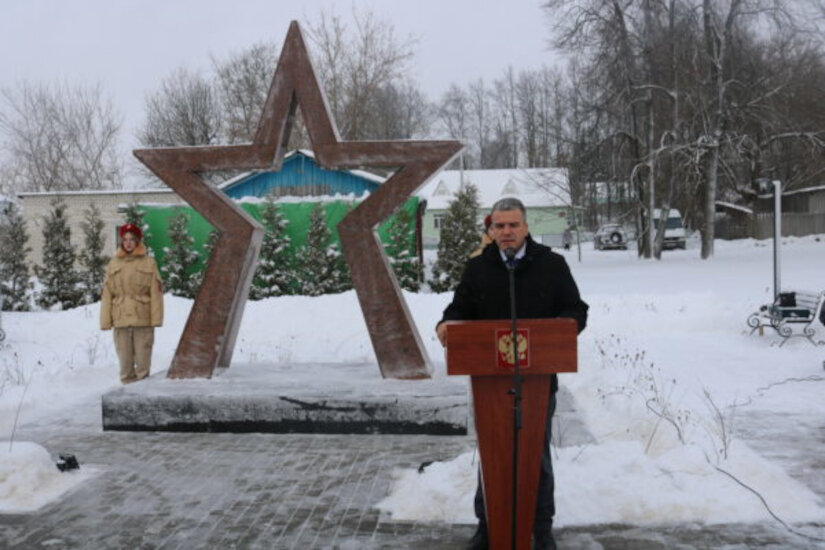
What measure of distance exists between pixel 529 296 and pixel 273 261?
15319 millimetres

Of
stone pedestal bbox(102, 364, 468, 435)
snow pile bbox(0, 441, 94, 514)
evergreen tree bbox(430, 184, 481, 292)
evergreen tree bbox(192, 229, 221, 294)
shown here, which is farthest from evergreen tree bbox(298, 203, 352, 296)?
snow pile bbox(0, 441, 94, 514)

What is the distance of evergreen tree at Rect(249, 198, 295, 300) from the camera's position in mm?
18906

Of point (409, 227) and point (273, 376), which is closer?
point (273, 376)

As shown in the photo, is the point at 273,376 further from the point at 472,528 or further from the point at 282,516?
the point at 472,528

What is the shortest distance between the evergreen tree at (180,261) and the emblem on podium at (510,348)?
16357 mm

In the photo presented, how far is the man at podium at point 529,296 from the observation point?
4266 millimetres

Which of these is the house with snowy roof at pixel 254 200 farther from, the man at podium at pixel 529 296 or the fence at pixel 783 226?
the fence at pixel 783 226

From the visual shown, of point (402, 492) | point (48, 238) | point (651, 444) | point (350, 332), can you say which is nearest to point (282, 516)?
point (402, 492)

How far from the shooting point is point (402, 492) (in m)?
Answer: 5.46

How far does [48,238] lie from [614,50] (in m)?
20.5

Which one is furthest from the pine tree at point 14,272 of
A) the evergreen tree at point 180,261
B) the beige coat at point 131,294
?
the beige coat at point 131,294

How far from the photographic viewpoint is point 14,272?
18.8m

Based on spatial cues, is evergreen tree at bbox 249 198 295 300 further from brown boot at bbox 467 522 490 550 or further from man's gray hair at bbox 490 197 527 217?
man's gray hair at bbox 490 197 527 217

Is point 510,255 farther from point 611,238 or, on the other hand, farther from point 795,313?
point 611,238
